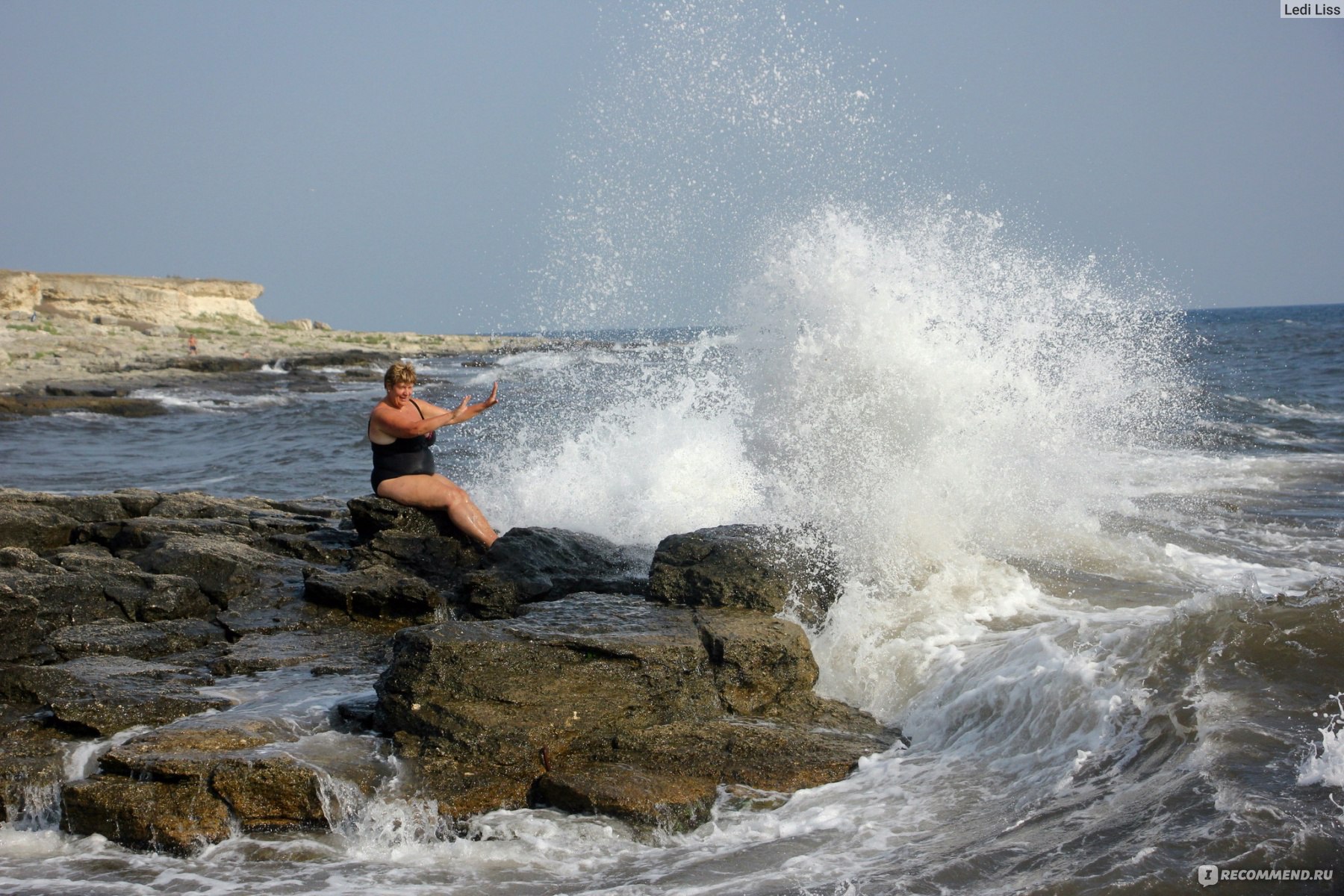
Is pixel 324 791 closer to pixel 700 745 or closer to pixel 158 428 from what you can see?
pixel 700 745

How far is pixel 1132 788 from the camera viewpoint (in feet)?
14.5

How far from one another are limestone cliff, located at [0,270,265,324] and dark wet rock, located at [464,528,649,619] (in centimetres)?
4004

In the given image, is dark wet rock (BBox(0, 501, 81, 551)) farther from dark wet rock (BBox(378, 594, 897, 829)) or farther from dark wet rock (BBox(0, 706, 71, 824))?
dark wet rock (BBox(378, 594, 897, 829))

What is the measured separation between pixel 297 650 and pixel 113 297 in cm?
4632

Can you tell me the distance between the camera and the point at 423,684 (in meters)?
4.99

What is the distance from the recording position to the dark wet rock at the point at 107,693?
16.6ft

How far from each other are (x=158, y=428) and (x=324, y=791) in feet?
63.3

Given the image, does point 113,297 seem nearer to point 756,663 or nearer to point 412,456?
point 412,456

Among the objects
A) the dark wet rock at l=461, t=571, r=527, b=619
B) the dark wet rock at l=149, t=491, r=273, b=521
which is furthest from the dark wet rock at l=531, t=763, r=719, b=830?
the dark wet rock at l=149, t=491, r=273, b=521

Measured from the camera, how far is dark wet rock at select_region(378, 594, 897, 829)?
4.77 m

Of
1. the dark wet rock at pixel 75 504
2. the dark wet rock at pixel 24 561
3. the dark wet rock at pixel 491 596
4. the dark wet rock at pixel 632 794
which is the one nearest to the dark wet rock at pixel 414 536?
the dark wet rock at pixel 491 596

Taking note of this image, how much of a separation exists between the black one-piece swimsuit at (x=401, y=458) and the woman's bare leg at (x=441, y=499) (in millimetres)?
65

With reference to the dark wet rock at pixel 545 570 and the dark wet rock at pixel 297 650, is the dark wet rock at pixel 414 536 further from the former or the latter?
the dark wet rock at pixel 297 650

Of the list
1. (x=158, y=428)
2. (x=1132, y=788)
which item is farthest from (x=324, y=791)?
(x=158, y=428)
